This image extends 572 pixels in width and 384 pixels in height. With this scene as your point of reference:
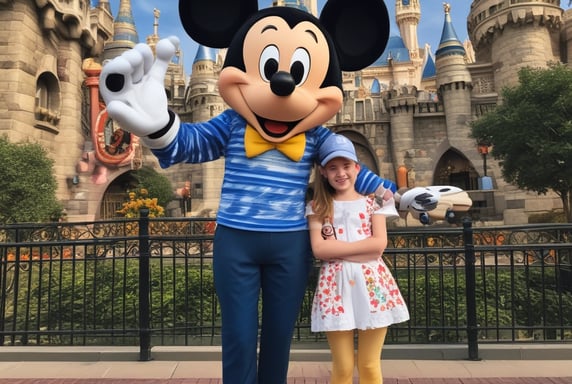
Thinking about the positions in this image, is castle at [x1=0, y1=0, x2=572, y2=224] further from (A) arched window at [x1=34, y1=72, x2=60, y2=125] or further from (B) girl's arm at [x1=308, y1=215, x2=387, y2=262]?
(B) girl's arm at [x1=308, y1=215, x2=387, y2=262]

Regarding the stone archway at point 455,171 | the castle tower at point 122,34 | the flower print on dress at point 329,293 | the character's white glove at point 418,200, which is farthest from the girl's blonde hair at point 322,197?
the castle tower at point 122,34

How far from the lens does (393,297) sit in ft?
6.86

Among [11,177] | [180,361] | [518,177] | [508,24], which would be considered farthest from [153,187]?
[508,24]

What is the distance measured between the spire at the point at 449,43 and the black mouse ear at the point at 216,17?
23.4 metres

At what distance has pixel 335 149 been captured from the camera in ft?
7.18

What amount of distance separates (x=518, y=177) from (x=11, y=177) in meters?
18.1

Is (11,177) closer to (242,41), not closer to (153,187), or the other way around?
(153,187)

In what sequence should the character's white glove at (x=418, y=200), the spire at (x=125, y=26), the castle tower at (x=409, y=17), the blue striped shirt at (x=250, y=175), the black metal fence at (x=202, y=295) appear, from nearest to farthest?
the blue striped shirt at (x=250, y=175), the character's white glove at (x=418, y=200), the black metal fence at (x=202, y=295), the spire at (x=125, y=26), the castle tower at (x=409, y=17)

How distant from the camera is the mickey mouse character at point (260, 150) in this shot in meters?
2.08

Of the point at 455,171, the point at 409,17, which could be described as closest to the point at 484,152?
the point at 455,171

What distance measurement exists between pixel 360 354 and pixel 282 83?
144 cm

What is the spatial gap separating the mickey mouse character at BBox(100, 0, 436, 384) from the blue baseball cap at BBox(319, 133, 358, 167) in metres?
0.09

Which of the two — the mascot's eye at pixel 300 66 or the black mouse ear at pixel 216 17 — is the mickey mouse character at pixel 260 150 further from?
the black mouse ear at pixel 216 17

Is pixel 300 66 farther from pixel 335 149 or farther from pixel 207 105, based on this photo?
pixel 207 105
